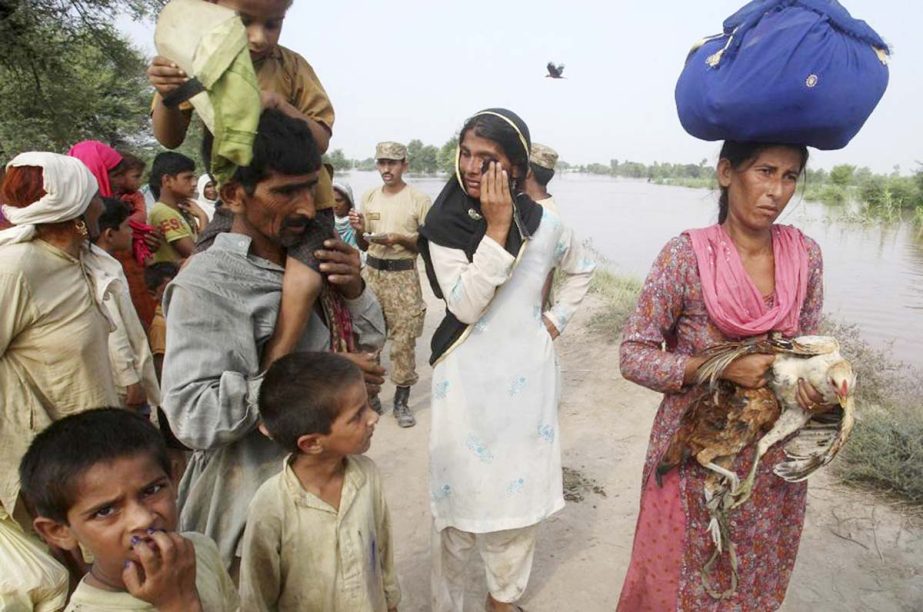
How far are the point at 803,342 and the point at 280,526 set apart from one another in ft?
4.87

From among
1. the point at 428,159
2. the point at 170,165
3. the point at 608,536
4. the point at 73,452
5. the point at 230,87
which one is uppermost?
the point at 428,159

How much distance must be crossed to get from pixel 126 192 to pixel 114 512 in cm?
355

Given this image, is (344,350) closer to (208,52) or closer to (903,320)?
(208,52)

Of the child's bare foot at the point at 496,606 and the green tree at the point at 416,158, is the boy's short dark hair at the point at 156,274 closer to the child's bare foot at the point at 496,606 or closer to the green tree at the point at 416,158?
the child's bare foot at the point at 496,606

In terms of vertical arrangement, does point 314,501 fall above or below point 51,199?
below

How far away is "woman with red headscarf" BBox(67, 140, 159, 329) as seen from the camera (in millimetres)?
3742

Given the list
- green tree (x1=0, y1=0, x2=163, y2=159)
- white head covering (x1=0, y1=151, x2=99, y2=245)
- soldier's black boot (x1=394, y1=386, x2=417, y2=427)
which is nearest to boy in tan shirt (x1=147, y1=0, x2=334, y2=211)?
A: white head covering (x1=0, y1=151, x2=99, y2=245)

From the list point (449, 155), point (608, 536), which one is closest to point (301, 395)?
point (608, 536)

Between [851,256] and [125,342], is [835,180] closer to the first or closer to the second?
[851,256]

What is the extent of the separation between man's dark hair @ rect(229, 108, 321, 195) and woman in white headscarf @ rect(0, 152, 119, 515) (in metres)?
1.29

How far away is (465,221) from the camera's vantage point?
2.29m

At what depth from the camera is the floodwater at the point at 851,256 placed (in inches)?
357

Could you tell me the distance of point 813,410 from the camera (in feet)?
5.34

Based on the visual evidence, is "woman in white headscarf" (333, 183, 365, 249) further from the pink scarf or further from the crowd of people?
the pink scarf
